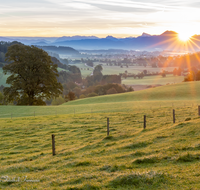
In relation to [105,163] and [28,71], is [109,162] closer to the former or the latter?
[105,163]

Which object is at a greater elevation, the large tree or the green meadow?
the large tree

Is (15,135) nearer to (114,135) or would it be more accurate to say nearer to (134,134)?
(114,135)

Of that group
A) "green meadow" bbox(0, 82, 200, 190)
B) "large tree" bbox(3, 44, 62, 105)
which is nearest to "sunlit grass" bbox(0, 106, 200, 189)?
"green meadow" bbox(0, 82, 200, 190)

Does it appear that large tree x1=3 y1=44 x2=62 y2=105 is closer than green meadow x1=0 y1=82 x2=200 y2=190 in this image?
No

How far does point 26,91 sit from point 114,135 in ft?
143

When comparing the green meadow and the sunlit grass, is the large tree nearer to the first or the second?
the green meadow

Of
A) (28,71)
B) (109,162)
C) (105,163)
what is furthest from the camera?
(28,71)

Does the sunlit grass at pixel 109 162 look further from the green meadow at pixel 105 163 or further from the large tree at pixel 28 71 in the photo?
the large tree at pixel 28 71

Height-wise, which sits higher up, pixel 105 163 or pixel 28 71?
pixel 28 71

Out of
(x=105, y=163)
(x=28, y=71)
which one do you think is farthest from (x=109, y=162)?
(x=28, y=71)

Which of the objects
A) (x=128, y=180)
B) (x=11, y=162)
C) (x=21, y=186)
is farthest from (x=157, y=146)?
(x=11, y=162)

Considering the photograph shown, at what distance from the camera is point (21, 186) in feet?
31.6

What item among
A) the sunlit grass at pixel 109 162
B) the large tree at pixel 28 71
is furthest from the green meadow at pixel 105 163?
the large tree at pixel 28 71

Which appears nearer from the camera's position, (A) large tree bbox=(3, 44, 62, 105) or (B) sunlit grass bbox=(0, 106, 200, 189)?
(B) sunlit grass bbox=(0, 106, 200, 189)
